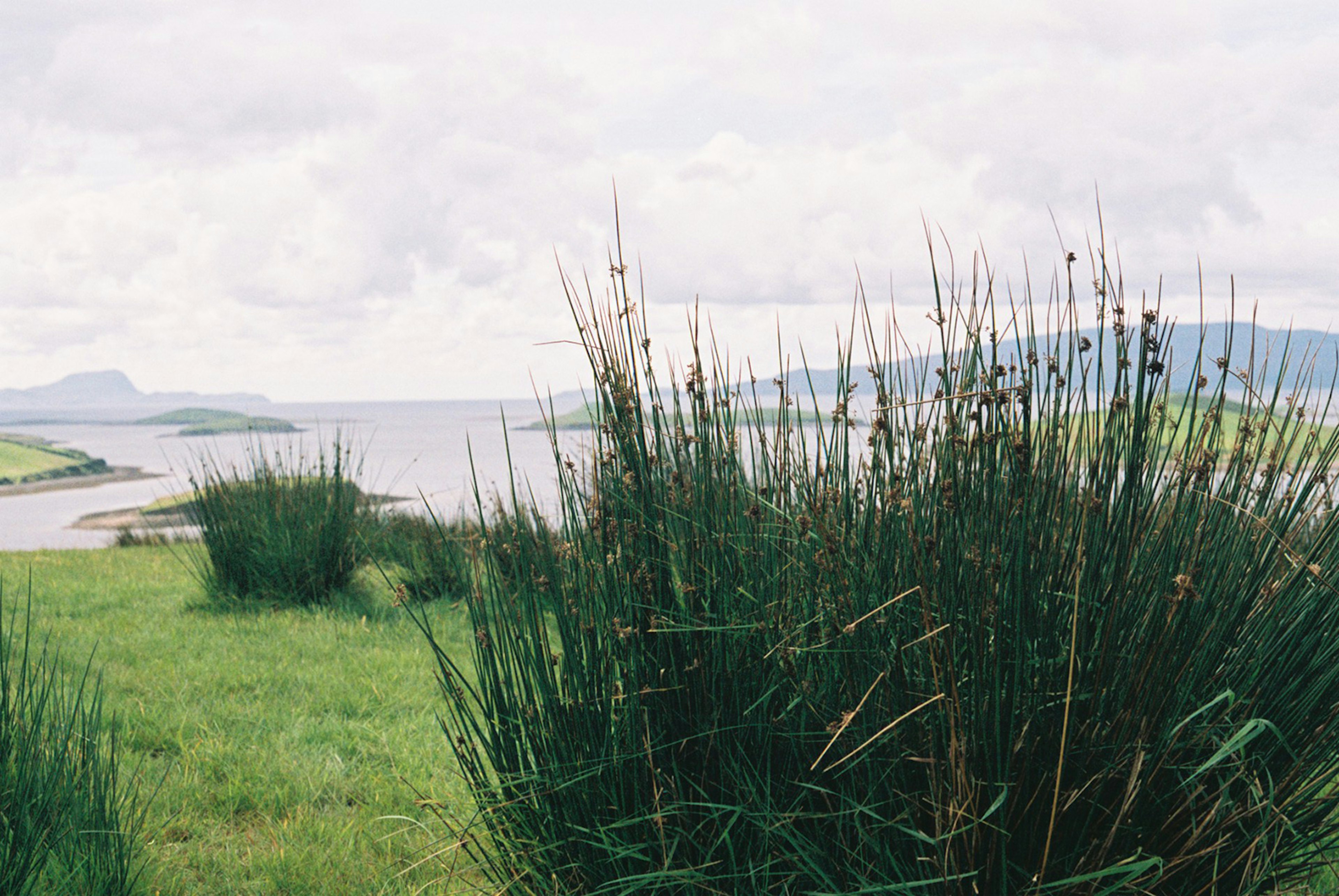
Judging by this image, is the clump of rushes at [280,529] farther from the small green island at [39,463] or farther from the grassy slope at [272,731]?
the small green island at [39,463]

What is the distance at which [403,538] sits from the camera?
6.70 meters

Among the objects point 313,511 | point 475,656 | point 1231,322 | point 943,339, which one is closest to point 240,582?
point 313,511

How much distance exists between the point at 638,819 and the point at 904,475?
85 centimetres

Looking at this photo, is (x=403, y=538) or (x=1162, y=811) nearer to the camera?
(x=1162, y=811)

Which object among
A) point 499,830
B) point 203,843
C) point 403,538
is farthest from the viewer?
point 403,538

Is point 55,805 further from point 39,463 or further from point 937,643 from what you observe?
point 39,463

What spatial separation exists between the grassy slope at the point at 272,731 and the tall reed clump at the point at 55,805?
291mm

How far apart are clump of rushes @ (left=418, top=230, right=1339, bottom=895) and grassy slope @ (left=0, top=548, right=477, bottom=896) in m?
0.71

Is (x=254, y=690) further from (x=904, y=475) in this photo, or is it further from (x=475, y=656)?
(x=904, y=475)

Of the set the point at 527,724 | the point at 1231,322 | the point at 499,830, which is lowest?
the point at 499,830

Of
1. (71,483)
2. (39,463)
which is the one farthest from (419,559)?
(39,463)

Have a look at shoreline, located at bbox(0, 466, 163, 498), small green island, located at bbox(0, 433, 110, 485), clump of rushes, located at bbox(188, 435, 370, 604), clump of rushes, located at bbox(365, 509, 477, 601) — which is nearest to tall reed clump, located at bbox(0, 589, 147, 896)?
clump of rushes, located at bbox(365, 509, 477, 601)

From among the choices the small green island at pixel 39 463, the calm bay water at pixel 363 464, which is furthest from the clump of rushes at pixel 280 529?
the small green island at pixel 39 463

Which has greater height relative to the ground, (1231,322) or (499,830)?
(1231,322)
